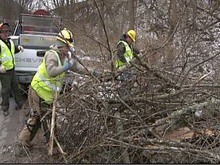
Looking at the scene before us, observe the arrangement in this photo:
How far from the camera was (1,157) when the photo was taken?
187 inches

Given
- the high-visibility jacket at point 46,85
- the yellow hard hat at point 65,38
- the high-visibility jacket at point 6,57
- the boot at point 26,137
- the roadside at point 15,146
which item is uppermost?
the yellow hard hat at point 65,38

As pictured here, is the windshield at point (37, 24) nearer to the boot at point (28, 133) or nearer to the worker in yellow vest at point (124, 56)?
the worker in yellow vest at point (124, 56)

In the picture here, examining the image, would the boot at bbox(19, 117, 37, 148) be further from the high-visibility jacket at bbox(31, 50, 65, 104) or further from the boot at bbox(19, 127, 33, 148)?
the high-visibility jacket at bbox(31, 50, 65, 104)

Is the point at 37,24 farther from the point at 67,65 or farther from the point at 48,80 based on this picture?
the point at 67,65

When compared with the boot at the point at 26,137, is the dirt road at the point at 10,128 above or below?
below

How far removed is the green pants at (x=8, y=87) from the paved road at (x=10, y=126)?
7.8 inches

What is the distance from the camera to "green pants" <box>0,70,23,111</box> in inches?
255

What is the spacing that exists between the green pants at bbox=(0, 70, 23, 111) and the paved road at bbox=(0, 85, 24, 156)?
7.8 inches

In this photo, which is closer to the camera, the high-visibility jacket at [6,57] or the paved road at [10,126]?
the paved road at [10,126]

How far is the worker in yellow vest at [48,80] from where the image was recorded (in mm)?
4559

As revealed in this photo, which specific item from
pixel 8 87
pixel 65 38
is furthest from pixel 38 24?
pixel 65 38

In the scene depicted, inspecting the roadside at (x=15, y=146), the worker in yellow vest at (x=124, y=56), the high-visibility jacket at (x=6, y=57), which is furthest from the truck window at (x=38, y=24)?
the roadside at (x=15, y=146)

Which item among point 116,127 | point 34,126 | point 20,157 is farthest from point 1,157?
point 116,127

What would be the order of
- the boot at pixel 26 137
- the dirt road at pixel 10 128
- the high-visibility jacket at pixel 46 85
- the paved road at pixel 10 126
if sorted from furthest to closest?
the paved road at pixel 10 126 → the dirt road at pixel 10 128 → the boot at pixel 26 137 → the high-visibility jacket at pixel 46 85
